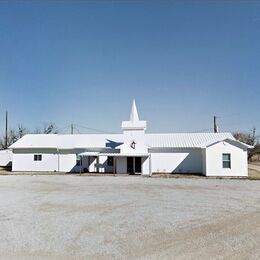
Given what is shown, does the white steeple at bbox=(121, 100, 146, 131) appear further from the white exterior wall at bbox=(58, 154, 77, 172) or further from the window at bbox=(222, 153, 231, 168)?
the window at bbox=(222, 153, 231, 168)

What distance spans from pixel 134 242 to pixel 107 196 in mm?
7502

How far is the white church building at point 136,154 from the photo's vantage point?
1047 inches

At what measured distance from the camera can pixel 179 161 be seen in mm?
29547

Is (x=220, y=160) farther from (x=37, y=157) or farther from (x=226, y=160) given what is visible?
(x=37, y=157)

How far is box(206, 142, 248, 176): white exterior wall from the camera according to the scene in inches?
1043

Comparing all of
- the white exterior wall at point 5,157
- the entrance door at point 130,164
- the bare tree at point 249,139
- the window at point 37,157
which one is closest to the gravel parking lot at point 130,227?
the entrance door at point 130,164

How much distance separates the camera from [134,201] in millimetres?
12797

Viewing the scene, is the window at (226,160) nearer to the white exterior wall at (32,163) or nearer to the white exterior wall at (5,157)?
the white exterior wall at (32,163)

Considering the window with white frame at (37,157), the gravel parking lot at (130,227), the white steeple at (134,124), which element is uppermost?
the white steeple at (134,124)

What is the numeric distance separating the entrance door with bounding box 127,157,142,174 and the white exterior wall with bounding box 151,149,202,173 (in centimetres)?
158

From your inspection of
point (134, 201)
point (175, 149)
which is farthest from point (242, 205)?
point (175, 149)

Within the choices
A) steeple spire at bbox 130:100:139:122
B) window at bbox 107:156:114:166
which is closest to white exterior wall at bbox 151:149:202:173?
window at bbox 107:156:114:166

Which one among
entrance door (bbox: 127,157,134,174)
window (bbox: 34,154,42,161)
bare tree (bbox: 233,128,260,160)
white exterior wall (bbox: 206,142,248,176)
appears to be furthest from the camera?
bare tree (bbox: 233,128,260,160)

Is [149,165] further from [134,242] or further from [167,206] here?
[134,242]
